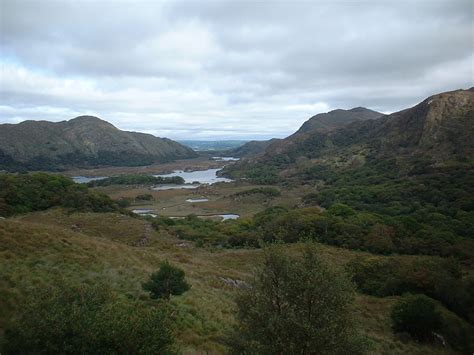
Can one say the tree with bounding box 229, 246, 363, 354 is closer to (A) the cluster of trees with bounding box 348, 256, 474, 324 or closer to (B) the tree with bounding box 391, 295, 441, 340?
(B) the tree with bounding box 391, 295, 441, 340

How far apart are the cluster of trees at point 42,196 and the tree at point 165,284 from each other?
42.2 m

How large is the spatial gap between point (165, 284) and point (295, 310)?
38.7 feet

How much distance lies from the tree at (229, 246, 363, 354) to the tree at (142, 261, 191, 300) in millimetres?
9799

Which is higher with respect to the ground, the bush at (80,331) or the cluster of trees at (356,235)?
the bush at (80,331)

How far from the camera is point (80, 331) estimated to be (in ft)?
32.6

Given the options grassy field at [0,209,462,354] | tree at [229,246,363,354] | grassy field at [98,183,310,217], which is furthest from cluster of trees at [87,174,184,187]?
tree at [229,246,363,354]

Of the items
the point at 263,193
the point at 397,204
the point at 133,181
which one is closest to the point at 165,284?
the point at 397,204

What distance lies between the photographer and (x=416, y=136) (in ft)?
504

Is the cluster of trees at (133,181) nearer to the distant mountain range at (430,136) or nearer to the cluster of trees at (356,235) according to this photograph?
the distant mountain range at (430,136)

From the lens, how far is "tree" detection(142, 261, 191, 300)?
837 inches

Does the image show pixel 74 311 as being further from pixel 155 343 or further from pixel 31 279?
pixel 31 279

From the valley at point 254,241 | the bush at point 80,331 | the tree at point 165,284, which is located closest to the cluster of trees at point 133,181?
the valley at point 254,241

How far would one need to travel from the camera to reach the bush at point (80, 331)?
9.70 m

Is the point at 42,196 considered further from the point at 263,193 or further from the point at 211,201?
the point at 263,193
